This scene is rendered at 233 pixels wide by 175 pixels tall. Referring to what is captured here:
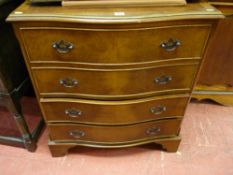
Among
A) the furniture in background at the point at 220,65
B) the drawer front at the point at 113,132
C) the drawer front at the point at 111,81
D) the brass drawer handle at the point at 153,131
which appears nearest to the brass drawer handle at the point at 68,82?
the drawer front at the point at 111,81

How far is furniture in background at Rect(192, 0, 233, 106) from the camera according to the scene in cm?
129

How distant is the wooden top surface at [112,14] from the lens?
766mm

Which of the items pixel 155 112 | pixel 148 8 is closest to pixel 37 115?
pixel 155 112

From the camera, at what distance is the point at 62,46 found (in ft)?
2.83

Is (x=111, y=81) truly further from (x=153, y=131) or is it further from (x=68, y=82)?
(x=153, y=131)

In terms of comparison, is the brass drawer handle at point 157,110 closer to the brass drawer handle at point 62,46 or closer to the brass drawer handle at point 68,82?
the brass drawer handle at point 68,82

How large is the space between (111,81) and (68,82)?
212 millimetres

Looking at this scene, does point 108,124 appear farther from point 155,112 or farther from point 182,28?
point 182,28

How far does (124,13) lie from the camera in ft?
2.60

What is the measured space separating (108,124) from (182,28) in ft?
2.11

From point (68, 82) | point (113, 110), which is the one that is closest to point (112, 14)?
point (68, 82)

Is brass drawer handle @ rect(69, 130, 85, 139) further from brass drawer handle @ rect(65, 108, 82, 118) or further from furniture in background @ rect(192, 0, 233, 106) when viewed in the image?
furniture in background @ rect(192, 0, 233, 106)

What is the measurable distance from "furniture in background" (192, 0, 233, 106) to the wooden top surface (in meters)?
0.52

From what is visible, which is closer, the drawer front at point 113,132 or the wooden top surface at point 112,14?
the wooden top surface at point 112,14
